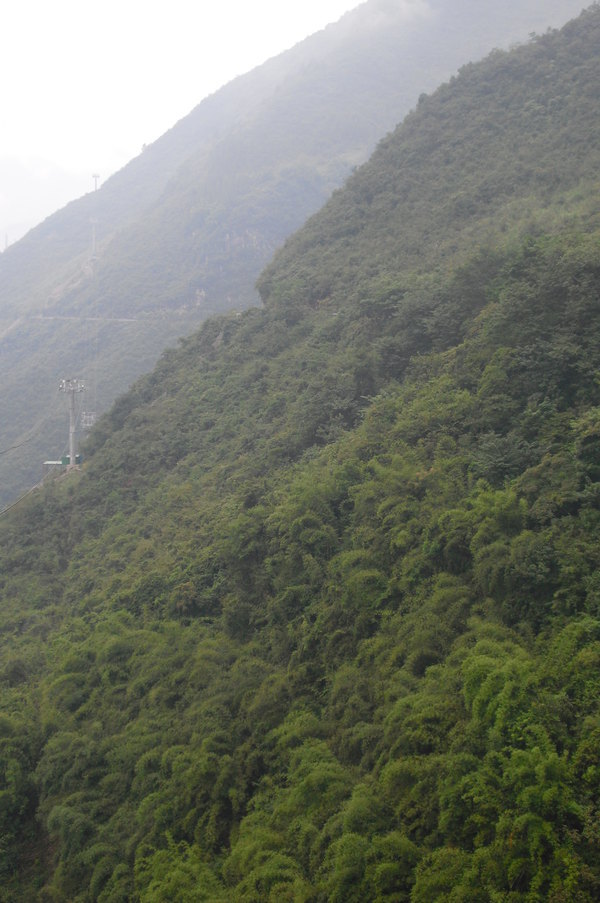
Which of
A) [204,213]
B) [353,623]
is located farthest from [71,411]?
[204,213]

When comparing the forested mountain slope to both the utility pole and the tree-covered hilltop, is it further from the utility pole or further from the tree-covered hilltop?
the tree-covered hilltop

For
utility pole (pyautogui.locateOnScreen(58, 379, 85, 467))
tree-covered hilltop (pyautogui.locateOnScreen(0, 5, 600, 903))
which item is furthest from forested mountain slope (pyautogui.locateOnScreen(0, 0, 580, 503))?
tree-covered hilltop (pyautogui.locateOnScreen(0, 5, 600, 903))

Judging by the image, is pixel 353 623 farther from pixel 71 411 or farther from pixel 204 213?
pixel 204 213

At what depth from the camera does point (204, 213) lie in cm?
7088

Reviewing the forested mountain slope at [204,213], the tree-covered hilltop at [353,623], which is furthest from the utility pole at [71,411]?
the forested mountain slope at [204,213]

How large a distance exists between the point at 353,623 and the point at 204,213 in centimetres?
6525

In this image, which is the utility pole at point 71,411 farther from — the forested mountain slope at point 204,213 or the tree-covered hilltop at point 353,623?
the forested mountain slope at point 204,213

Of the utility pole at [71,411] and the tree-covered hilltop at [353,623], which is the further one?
the utility pole at [71,411]

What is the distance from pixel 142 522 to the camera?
2195 cm

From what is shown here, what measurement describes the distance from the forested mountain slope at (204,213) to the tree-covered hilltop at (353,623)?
27.0 meters

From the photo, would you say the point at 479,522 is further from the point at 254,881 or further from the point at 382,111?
the point at 382,111

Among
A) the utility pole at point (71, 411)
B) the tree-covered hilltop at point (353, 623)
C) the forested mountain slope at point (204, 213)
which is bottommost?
the tree-covered hilltop at point (353, 623)

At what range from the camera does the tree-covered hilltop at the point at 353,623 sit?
7.39 metres

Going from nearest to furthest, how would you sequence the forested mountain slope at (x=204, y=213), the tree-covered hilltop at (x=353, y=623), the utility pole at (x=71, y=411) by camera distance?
the tree-covered hilltop at (x=353, y=623)
the utility pole at (x=71, y=411)
the forested mountain slope at (x=204, y=213)
